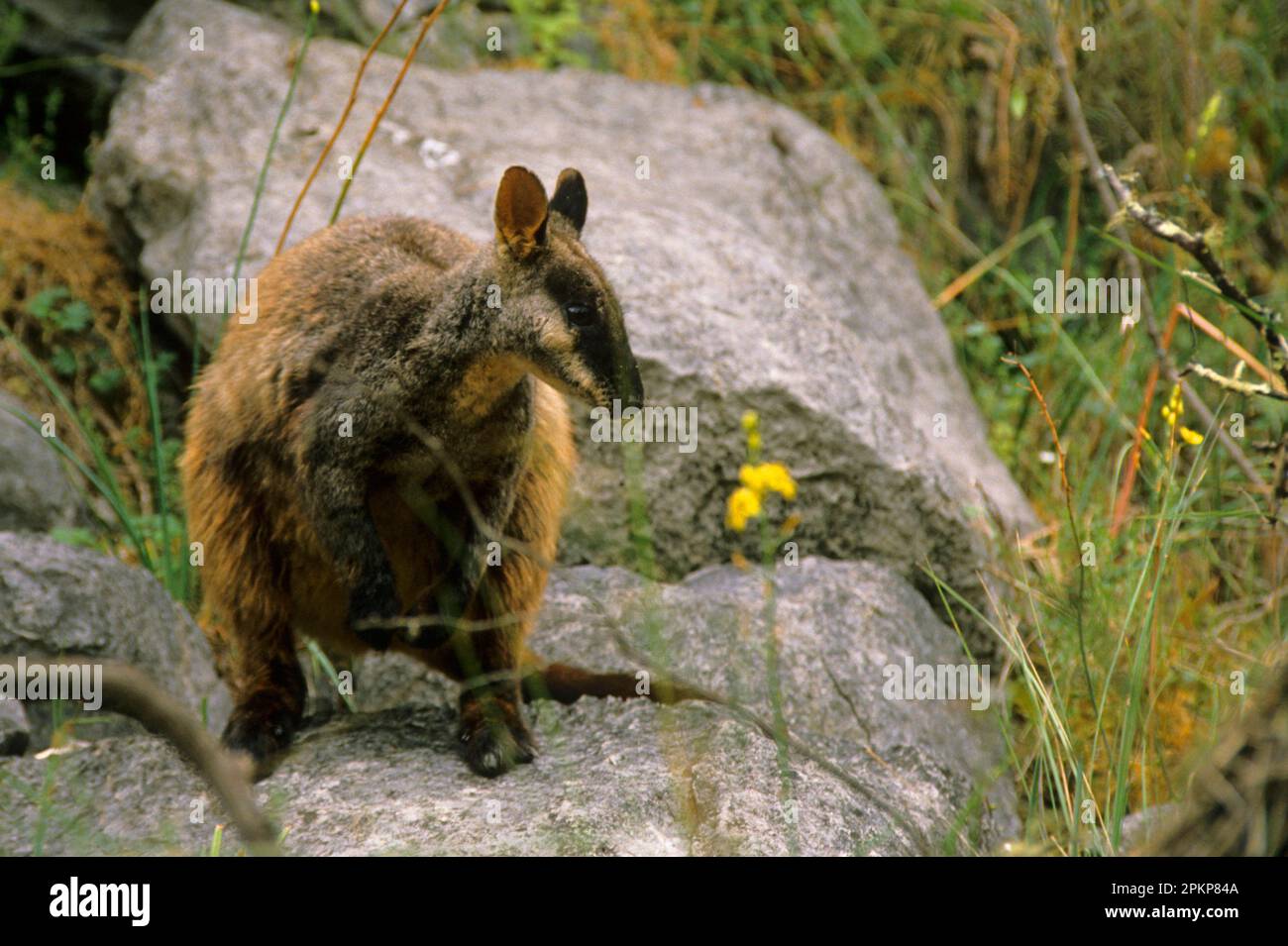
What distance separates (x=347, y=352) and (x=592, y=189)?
8.20ft

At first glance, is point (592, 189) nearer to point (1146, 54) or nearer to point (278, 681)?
point (278, 681)

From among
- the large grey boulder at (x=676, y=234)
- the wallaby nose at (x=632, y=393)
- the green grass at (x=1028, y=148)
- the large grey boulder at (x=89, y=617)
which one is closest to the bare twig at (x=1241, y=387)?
the large grey boulder at (x=676, y=234)

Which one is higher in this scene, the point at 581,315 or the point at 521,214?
the point at 521,214

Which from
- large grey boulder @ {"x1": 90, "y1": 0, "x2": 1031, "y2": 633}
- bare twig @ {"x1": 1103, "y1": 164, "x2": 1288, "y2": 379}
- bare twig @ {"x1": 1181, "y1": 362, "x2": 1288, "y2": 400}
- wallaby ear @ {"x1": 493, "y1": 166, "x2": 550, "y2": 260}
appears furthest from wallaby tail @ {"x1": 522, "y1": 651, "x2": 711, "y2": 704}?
bare twig @ {"x1": 1103, "y1": 164, "x2": 1288, "y2": 379}

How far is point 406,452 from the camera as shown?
4.17 metres

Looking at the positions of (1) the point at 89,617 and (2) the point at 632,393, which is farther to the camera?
(1) the point at 89,617

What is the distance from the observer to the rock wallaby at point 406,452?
4043 mm

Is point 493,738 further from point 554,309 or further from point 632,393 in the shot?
point 554,309

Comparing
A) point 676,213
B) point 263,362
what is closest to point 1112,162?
point 676,213

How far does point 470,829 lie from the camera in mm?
3520

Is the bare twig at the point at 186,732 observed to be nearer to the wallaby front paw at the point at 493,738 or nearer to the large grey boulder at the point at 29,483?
the wallaby front paw at the point at 493,738

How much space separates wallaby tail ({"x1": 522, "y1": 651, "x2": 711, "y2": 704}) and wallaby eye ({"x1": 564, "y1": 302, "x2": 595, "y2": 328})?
1132 mm

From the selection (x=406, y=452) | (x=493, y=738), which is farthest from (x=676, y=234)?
(x=493, y=738)

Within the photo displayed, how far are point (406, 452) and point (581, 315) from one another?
0.67 metres
